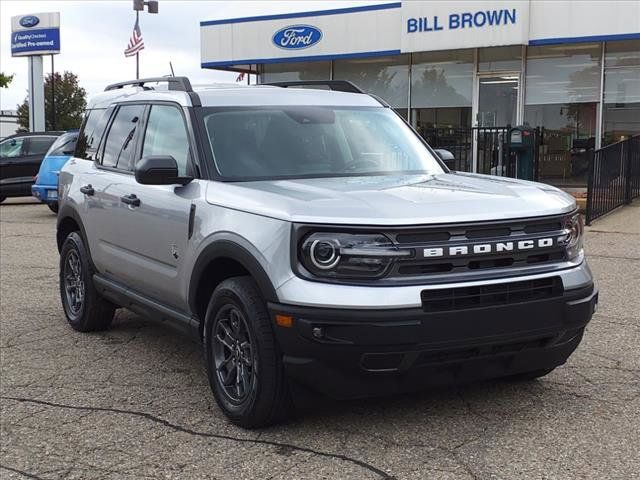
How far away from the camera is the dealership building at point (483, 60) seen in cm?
1700

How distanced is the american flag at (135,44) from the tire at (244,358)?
2732 centimetres

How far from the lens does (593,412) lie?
4.43 m

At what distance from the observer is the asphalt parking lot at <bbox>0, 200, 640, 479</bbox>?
12.4 ft

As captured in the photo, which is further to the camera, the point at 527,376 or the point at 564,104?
the point at 564,104

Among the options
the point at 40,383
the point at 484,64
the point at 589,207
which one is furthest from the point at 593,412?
the point at 484,64

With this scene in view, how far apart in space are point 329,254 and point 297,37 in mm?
17505

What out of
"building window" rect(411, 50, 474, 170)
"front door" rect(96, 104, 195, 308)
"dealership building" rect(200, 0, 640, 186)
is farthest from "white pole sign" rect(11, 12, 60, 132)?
"front door" rect(96, 104, 195, 308)

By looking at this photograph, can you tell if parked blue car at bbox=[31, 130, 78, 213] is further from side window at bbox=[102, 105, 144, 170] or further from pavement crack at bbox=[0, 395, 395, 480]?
pavement crack at bbox=[0, 395, 395, 480]

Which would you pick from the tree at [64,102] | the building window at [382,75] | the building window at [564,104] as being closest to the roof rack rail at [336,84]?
the building window at [564,104]

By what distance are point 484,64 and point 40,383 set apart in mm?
15572

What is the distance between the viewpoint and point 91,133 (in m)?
6.68

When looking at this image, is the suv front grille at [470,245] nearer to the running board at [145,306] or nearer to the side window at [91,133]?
the running board at [145,306]

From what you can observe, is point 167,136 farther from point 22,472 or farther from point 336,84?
point 22,472

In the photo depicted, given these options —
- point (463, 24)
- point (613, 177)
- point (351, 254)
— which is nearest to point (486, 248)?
point (351, 254)
